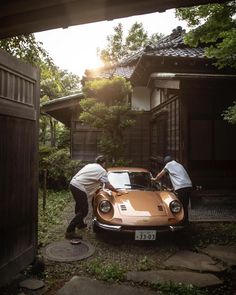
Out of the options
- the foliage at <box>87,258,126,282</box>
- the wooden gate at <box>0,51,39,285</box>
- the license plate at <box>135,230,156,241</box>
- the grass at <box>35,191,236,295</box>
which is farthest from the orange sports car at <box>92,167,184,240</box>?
the wooden gate at <box>0,51,39,285</box>

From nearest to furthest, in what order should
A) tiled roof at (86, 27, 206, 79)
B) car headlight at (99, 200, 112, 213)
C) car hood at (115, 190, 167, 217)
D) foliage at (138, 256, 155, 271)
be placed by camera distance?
foliage at (138, 256, 155, 271)
car hood at (115, 190, 167, 217)
car headlight at (99, 200, 112, 213)
tiled roof at (86, 27, 206, 79)

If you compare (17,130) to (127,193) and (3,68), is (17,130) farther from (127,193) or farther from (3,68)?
(127,193)

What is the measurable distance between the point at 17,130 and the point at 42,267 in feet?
6.98

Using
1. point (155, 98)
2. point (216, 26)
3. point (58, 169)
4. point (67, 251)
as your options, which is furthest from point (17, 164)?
point (155, 98)

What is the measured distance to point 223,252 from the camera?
5.71 metres

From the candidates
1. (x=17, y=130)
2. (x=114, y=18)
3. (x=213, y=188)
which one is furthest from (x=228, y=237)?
(x=114, y=18)

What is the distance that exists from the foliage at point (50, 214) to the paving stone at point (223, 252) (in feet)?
10.3

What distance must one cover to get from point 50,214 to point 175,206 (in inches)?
149

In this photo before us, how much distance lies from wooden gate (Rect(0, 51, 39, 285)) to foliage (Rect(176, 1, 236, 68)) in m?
4.49

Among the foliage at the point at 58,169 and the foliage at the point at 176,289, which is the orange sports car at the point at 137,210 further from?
the foliage at the point at 58,169

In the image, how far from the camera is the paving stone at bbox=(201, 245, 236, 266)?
210 inches

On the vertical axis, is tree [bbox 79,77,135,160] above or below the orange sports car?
above

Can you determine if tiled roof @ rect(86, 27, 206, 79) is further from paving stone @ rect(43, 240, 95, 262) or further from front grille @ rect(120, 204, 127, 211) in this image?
paving stone @ rect(43, 240, 95, 262)

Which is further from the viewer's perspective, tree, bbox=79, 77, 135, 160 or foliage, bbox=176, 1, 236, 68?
tree, bbox=79, 77, 135, 160
